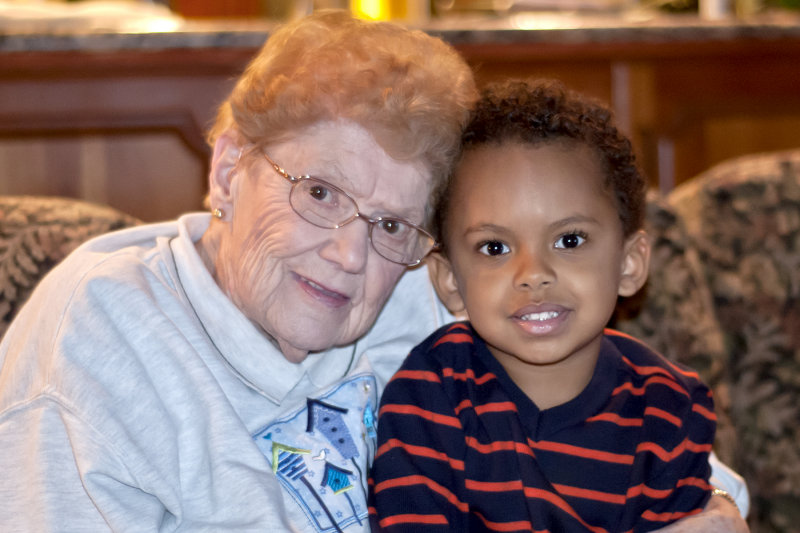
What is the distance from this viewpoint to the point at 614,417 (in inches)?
56.2

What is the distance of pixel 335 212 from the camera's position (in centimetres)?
137

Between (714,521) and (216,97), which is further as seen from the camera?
(216,97)

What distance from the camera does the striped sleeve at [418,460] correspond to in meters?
1.30

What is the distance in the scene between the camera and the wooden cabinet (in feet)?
7.09

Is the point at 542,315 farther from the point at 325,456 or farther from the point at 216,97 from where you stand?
the point at 216,97

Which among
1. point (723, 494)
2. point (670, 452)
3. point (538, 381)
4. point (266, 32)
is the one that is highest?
point (266, 32)

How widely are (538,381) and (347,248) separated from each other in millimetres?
419

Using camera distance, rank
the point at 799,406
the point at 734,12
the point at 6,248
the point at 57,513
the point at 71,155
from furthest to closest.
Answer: the point at 734,12
the point at 71,155
the point at 799,406
the point at 6,248
the point at 57,513

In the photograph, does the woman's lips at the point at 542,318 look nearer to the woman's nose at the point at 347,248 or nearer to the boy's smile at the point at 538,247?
the boy's smile at the point at 538,247

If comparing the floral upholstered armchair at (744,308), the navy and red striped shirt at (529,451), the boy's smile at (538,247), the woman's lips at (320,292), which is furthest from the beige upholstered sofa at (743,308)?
the woman's lips at (320,292)

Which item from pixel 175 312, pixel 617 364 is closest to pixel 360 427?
pixel 175 312

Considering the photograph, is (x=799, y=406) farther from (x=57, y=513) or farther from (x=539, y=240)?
(x=57, y=513)

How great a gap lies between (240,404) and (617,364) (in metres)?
0.66

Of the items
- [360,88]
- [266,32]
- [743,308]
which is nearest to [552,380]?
[360,88]
